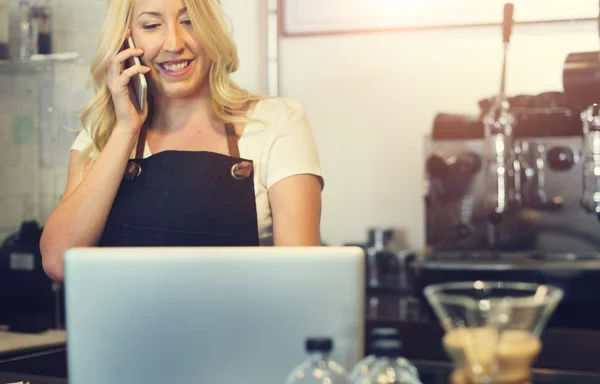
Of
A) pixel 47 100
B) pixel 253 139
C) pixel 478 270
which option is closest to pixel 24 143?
pixel 47 100

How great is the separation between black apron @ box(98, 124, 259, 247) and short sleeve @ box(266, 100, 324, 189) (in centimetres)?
6

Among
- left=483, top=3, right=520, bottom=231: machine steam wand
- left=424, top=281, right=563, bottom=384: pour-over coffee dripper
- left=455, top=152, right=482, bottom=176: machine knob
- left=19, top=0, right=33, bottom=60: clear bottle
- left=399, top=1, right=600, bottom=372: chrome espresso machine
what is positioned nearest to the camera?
left=424, top=281, right=563, bottom=384: pour-over coffee dripper

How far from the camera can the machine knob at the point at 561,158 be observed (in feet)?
7.76

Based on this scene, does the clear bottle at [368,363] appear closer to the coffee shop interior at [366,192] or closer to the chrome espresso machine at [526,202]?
the coffee shop interior at [366,192]

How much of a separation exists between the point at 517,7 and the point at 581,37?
23 centimetres

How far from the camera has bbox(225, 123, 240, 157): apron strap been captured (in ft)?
5.61

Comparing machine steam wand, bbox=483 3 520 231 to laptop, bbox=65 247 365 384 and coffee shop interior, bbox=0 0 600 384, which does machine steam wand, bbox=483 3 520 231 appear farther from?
laptop, bbox=65 247 365 384

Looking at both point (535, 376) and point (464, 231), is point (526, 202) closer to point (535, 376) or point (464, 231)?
point (464, 231)

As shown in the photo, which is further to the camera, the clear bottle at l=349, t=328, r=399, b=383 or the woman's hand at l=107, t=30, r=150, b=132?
the woman's hand at l=107, t=30, r=150, b=132

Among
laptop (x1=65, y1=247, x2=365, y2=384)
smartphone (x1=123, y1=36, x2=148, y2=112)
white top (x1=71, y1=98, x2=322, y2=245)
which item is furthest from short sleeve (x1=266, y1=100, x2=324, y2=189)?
laptop (x1=65, y1=247, x2=365, y2=384)

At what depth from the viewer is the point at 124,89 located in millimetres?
1683

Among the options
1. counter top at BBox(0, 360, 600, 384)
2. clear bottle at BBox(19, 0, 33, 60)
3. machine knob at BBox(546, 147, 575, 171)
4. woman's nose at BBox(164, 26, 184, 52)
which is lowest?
counter top at BBox(0, 360, 600, 384)

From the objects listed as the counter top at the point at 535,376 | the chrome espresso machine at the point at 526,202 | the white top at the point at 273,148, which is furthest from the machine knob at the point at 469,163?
the white top at the point at 273,148

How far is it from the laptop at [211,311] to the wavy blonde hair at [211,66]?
2.59ft
